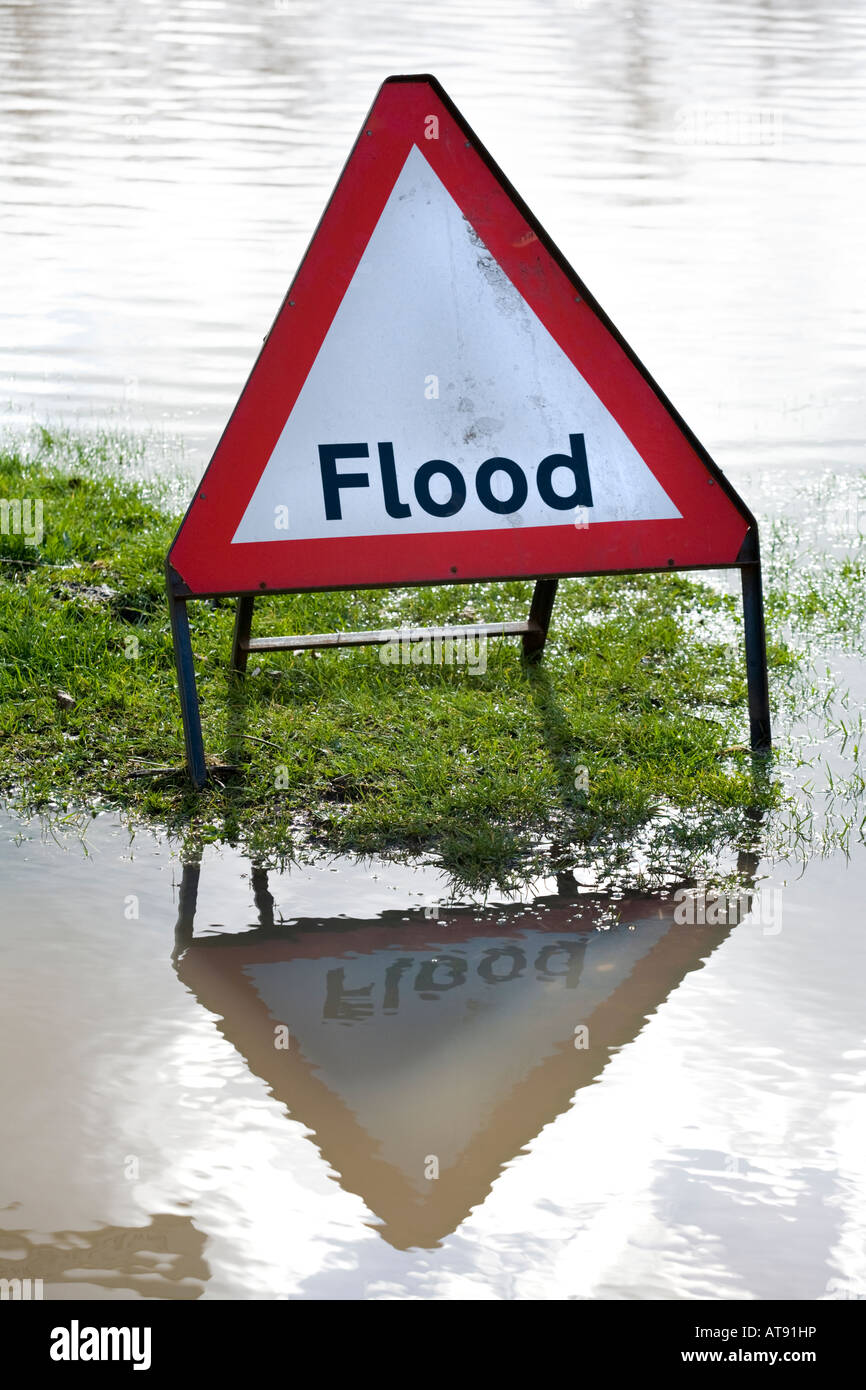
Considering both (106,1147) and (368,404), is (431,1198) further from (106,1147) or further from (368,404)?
(368,404)

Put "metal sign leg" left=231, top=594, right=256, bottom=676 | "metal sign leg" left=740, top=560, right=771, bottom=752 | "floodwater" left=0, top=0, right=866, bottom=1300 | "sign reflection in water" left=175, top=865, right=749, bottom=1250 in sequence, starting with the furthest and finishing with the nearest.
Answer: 1. "metal sign leg" left=231, top=594, right=256, bottom=676
2. "metal sign leg" left=740, top=560, right=771, bottom=752
3. "sign reflection in water" left=175, top=865, right=749, bottom=1250
4. "floodwater" left=0, top=0, right=866, bottom=1300

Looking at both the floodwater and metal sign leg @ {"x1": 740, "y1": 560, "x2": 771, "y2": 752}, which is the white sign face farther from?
the floodwater

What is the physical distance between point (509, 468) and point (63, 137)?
1293 centimetres

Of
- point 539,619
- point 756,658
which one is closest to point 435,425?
point 539,619

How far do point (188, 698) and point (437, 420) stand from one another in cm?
98

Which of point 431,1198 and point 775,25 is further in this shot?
point 775,25

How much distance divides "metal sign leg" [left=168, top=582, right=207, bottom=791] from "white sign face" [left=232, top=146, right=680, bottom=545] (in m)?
0.29

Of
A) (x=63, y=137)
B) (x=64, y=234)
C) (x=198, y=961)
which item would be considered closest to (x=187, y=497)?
(x=198, y=961)

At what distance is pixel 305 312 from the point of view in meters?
3.77

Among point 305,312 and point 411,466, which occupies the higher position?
point 305,312

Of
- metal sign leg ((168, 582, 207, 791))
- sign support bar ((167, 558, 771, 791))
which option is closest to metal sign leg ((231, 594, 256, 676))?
sign support bar ((167, 558, 771, 791))

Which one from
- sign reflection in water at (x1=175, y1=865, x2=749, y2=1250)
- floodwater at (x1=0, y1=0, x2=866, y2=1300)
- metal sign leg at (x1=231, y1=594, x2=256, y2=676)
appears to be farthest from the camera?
metal sign leg at (x1=231, y1=594, x2=256, y2=676)

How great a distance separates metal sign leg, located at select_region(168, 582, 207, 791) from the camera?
12.4ft

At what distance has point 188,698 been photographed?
379 centimetres
